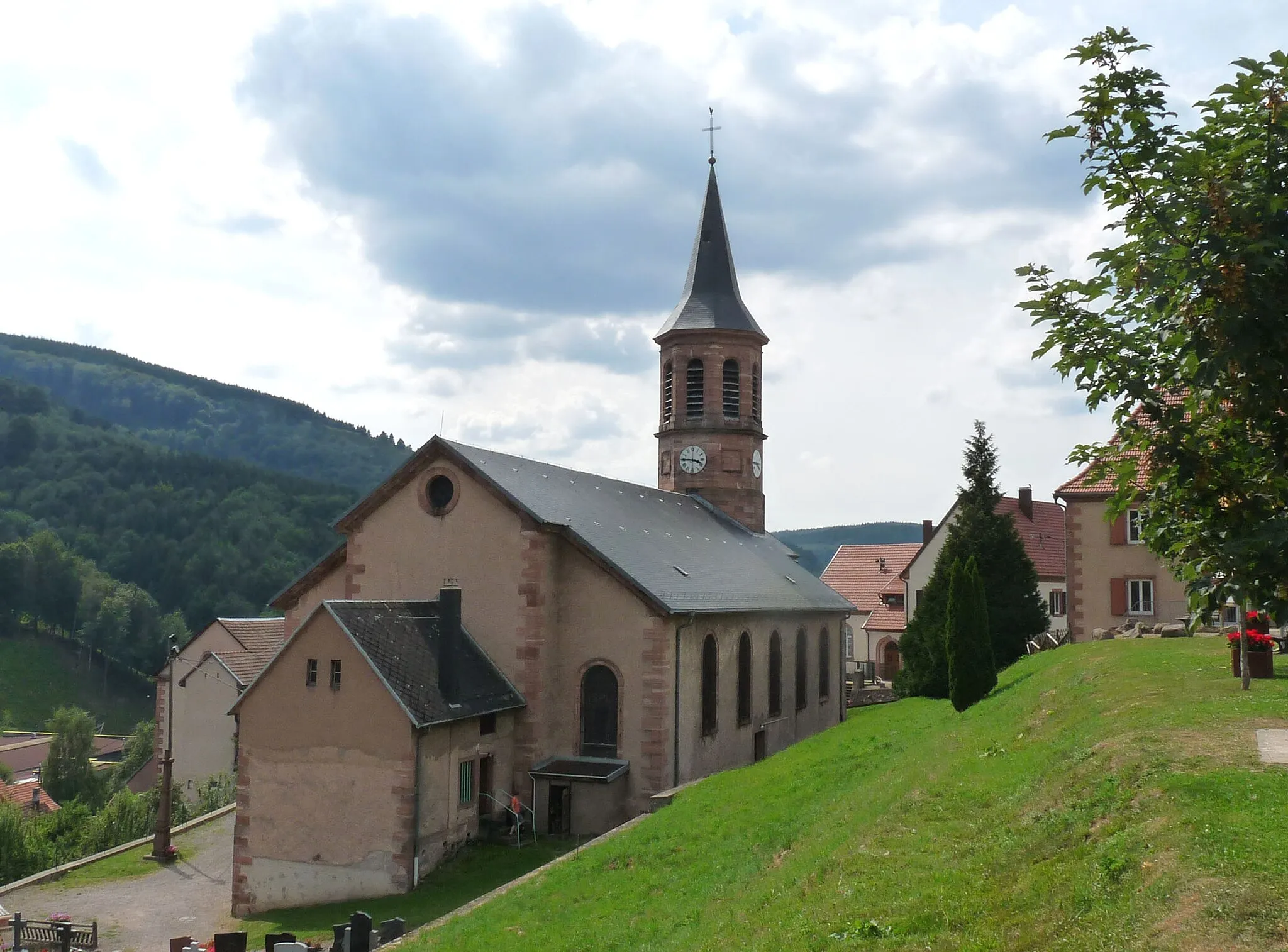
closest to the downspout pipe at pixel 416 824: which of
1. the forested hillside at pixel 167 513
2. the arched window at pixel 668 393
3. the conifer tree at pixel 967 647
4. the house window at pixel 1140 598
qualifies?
the conifer tree at pixel 967 647

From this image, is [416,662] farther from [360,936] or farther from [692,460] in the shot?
[692,460]

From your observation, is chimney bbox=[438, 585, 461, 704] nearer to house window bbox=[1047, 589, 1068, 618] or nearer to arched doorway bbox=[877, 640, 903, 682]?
house window bbox=[1047, 589, 1068, 618]

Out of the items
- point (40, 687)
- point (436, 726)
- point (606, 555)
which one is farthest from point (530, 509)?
point (40, 687)

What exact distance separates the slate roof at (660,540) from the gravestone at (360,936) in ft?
35.4

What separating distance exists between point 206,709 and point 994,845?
1774 inches

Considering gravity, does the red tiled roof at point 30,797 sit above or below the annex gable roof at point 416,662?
below

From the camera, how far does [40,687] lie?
11181cm

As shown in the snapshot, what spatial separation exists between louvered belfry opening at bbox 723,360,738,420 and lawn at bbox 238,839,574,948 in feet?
77.0

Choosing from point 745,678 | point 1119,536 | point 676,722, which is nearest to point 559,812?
point 676,722

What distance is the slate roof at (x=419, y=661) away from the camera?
2233 centimetres

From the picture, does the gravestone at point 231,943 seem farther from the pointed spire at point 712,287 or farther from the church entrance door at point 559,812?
the pointed spire at point 712,287

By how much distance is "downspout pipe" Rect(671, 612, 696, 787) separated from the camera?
85.8 ft

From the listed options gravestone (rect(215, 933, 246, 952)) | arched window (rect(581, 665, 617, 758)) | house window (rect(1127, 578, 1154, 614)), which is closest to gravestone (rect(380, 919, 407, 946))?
gravestone (rect(215, 933, 246, 952))

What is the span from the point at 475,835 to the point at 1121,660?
47.8ft
